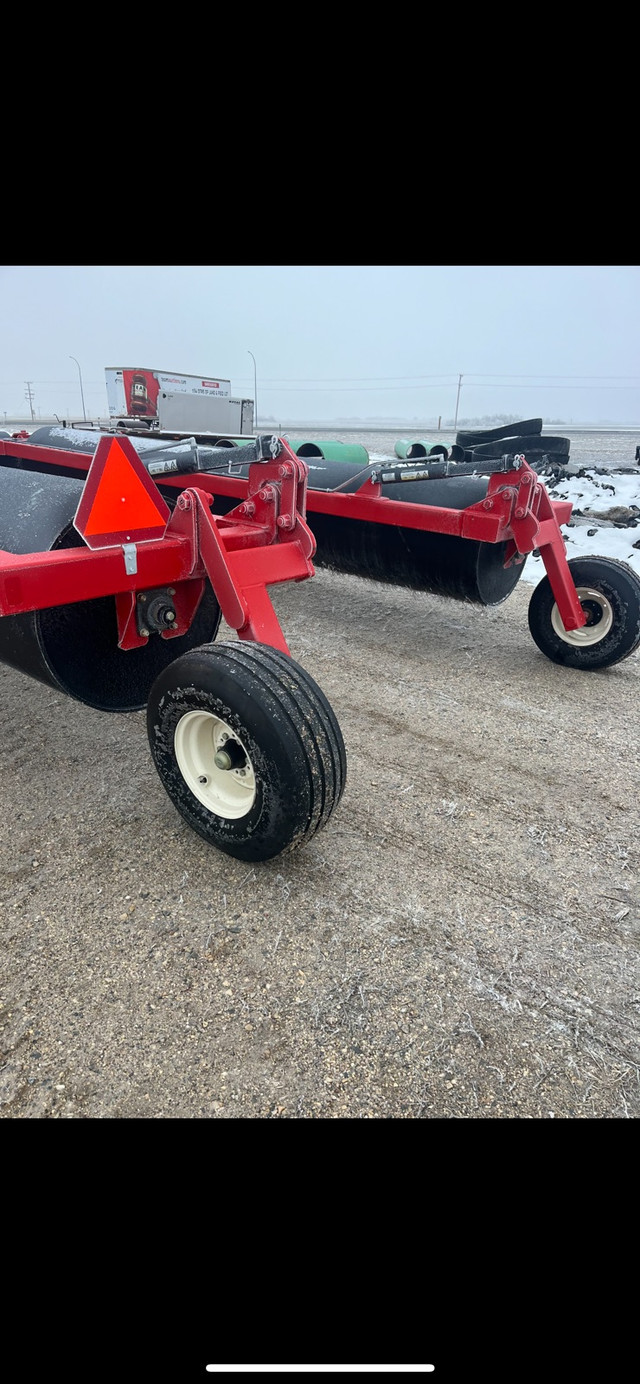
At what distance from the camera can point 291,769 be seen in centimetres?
208

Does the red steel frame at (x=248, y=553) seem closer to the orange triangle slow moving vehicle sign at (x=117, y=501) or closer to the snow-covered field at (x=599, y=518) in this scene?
the orange triangle slow moving vehicle sign at (x=117, y=501)

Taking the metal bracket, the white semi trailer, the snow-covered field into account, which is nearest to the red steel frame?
the metal bracket

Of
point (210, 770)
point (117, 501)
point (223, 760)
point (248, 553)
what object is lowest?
point (210, 770)

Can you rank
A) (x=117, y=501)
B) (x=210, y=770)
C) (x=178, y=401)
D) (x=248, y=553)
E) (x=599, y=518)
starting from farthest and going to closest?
(x=178, y=401) < (x=599, y=518) < (x=248, y=553) < (x=117, y=501) < (x=210, y=770)

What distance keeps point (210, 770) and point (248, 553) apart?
83 centimetres

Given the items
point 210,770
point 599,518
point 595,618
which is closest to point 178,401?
point 599,518

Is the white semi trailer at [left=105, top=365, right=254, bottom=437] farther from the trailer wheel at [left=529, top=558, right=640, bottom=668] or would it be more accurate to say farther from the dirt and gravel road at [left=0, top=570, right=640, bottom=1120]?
the dirt and gravel road at [left=0, top=570, right=640, bottom=1120]

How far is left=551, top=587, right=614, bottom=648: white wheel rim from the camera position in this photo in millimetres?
4160

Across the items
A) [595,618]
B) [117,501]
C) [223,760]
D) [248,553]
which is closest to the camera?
[223,760]

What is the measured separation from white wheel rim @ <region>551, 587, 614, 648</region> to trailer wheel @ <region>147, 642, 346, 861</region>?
8.12 feet

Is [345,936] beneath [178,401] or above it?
beneath

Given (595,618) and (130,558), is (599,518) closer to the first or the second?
(595,618)

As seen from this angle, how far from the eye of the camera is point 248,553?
8.95 feet

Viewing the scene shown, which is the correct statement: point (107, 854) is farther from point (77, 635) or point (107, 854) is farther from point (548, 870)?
point (548, 870)
